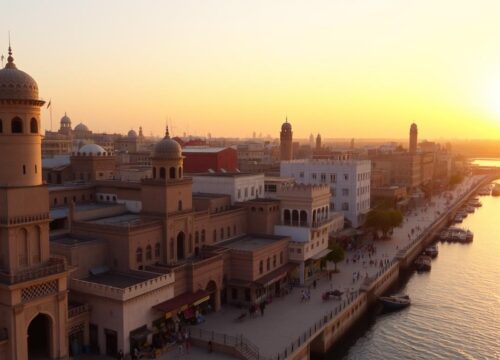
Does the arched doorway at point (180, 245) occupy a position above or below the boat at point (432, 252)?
above

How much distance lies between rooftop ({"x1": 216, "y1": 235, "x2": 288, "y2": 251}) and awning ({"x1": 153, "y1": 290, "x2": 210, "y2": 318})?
8.85 metres

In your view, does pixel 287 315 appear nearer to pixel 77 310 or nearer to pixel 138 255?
pixel 138 255

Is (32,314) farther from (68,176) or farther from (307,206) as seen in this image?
(68,176)

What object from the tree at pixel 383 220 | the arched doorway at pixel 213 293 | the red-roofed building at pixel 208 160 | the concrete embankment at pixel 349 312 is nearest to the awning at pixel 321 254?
the concrete embankment at pixel 349 312

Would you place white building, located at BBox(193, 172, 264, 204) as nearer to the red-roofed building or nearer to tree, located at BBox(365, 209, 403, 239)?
the red-roofed building

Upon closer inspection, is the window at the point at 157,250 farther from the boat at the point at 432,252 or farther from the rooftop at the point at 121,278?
the boat at the point at 432,252

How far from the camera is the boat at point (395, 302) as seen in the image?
55388 mm

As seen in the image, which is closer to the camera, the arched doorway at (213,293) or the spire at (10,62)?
the spire at (10,62)

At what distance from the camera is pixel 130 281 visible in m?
41.1

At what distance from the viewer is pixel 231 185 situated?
66.4 metres

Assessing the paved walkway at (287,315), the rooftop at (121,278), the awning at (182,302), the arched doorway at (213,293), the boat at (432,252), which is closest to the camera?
the awning at (182,302)

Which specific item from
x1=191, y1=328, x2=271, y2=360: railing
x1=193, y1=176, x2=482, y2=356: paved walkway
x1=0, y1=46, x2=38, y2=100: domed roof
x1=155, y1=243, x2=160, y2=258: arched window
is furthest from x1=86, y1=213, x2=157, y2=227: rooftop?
x1=0, y1=46, x2=38, y2=100: domed roof

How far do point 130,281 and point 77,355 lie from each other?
653 cm

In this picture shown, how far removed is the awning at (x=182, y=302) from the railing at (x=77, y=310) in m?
5.02
